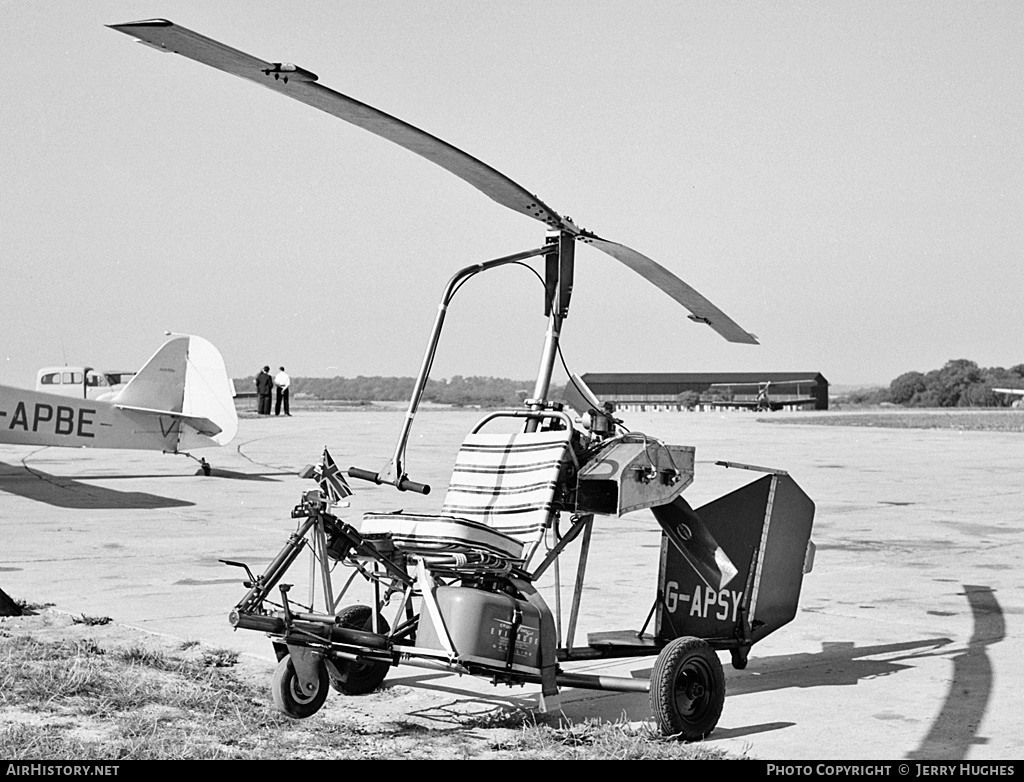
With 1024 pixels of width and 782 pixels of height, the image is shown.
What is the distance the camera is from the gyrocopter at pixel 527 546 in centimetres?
467

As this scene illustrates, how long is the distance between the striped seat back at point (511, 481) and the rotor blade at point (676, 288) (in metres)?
0.95

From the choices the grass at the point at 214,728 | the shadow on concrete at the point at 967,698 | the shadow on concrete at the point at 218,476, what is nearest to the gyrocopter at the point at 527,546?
the grass at the point at 214,728

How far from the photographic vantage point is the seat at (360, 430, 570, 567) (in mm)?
4828

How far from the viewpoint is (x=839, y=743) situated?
474cm

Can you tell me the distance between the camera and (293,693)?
15.8ft

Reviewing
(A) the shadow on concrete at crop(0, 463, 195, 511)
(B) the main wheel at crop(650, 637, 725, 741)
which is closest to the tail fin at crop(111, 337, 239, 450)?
(A) the shadow on concrete at crop(0, 463, 195, 511)

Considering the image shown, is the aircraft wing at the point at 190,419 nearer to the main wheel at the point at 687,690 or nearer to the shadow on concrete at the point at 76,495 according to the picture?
the shadow on concrete at the point at 76,495

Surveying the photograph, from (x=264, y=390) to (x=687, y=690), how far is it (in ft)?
136

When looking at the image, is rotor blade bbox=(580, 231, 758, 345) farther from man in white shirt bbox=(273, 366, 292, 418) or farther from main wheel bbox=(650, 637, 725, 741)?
man in white shirt bbox=(273, 366, 292, 418)

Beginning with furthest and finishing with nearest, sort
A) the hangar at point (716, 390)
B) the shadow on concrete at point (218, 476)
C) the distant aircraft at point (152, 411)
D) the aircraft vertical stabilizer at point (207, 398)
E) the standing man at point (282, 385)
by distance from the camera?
the hangar at point (716, 390) → the standing man at point (282, 385) → the aircraft vertical stabilizer at point (207, 398) → the shadow on concrete at point (218, 476) → the distant aircraft at point (152, 411)

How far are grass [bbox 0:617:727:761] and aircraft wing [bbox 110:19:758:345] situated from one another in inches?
88.5

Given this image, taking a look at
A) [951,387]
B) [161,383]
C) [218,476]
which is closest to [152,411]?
[161,383]

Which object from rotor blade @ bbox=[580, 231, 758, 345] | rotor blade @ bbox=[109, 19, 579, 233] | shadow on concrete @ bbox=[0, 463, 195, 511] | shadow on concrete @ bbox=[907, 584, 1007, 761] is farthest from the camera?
shadow on concrete @ bbox=[0, 463, 195, 511]

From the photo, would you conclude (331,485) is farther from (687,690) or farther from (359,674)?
(687,690)
